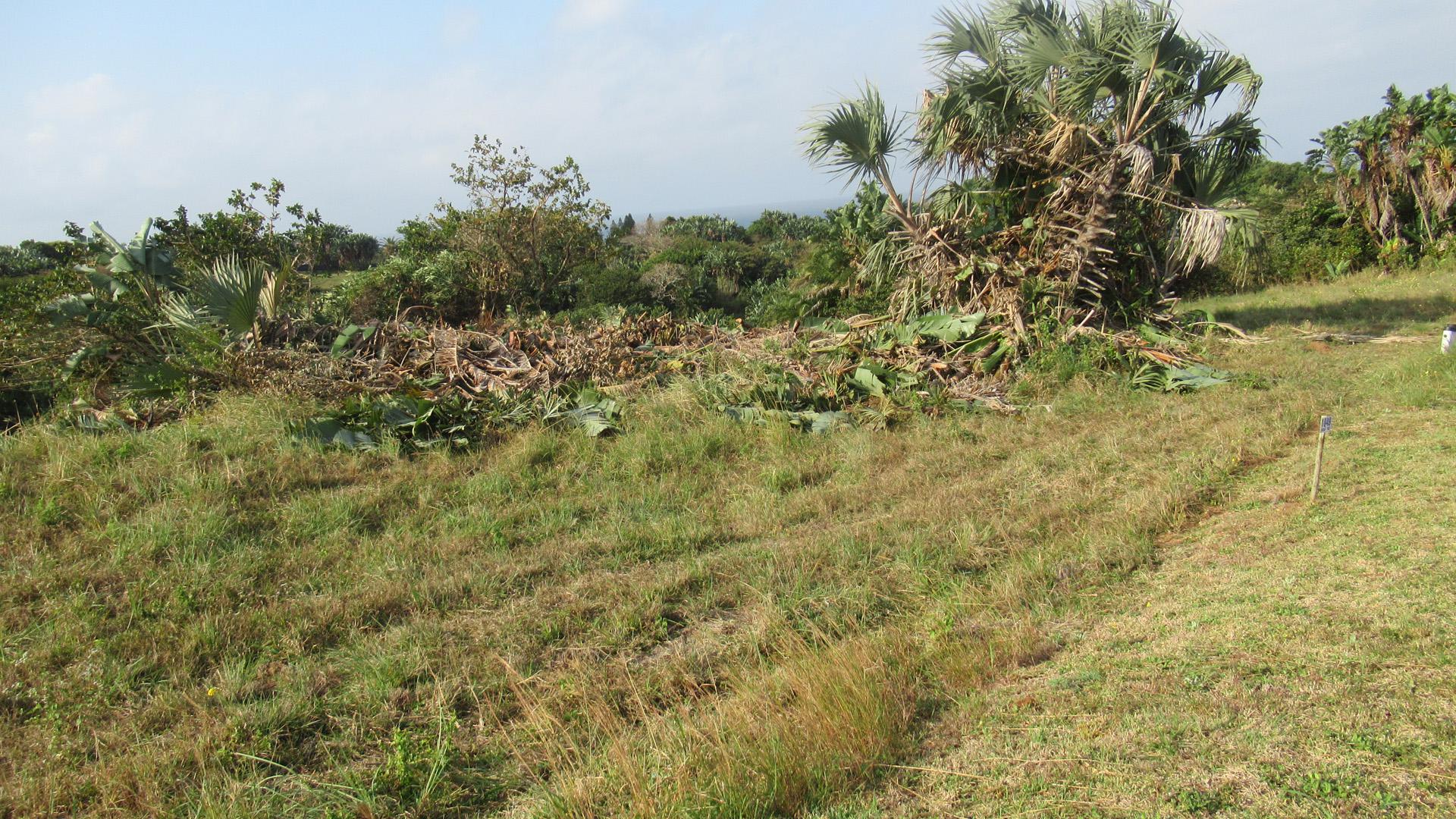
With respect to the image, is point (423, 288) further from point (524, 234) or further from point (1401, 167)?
point (1401, 167)

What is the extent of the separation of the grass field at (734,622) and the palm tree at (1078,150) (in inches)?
134

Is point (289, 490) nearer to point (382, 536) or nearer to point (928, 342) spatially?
point (382, 536)

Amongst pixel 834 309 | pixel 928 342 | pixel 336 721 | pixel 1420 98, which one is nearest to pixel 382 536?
pixel 336 721

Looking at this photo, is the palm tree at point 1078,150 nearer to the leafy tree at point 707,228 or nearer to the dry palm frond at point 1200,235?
the dry palm frond at point 1200,235

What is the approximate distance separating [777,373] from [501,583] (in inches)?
170

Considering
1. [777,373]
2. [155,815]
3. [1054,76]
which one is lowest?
[155,815]

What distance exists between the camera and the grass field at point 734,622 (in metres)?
2.59

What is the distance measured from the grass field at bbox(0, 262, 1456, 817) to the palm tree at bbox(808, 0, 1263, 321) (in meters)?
3.41

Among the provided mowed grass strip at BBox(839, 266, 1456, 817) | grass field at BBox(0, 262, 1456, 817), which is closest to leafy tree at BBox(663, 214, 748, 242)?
grass field at BBox(0, 262, 1456, 817)

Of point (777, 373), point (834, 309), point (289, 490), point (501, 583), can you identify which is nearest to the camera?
point (501, 583)

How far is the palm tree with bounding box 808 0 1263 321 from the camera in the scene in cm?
973

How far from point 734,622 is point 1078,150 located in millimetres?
8202

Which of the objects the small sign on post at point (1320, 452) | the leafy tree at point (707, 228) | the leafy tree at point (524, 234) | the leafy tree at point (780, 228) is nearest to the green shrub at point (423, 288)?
the leafy tree at point (524, 234)

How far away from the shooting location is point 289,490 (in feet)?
18.9
